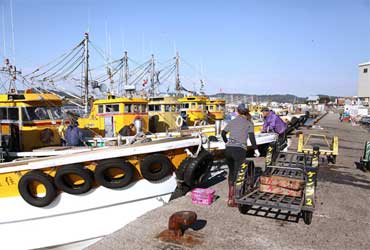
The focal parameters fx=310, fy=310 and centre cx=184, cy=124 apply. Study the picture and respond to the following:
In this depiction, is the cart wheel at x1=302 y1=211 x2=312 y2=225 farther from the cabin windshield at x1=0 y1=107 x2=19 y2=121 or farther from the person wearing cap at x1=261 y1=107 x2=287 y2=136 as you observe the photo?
the cabin windshield at x1=0 y1=107 x2=19 y2=121

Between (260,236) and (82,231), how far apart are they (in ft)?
12.6

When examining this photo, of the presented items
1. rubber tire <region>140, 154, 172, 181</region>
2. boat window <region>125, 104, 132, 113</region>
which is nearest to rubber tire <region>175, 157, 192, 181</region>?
rubber tire <region>140, 154, 172, 181</region>

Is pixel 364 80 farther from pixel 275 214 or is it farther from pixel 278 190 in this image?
pixel 275 214

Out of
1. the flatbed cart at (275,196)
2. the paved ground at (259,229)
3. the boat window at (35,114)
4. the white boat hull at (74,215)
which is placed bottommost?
the white boat hull at (74,215)

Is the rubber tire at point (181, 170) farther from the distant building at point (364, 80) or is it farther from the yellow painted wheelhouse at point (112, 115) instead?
the distant building at point (364, 80)

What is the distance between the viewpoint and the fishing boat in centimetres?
590

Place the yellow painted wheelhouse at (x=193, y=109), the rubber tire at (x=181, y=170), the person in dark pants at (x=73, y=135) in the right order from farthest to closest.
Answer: the yellow painted wheelhouse at (x=193, y=109), the person in dark pants at (x=73, y=135), the rubber tire at (x=181, y=170)

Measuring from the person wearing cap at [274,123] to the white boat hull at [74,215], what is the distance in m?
4.64

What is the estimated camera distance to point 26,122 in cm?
805

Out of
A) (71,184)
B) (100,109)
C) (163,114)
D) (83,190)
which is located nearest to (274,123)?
(83,190)

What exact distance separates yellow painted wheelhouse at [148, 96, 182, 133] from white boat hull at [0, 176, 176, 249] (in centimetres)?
973

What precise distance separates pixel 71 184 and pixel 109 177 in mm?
732

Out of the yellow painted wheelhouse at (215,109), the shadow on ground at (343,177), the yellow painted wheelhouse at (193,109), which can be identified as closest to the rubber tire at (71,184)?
the shadow on ground at (343,177)

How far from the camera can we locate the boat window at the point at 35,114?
8.06 m
